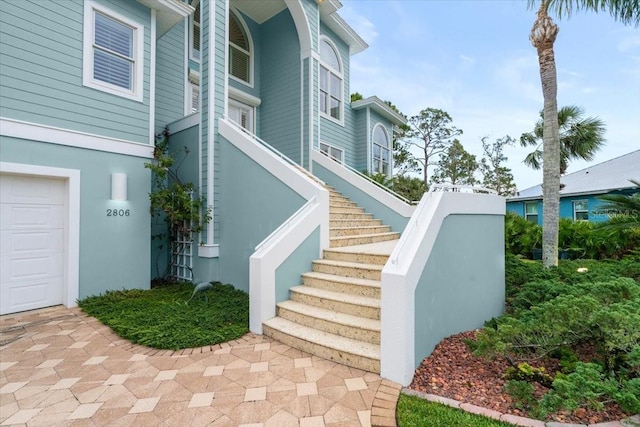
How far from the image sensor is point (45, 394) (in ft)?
8.60

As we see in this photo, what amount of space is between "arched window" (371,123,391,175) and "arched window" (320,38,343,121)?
7.66ft

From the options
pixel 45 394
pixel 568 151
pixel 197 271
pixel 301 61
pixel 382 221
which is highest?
pixel 301 61

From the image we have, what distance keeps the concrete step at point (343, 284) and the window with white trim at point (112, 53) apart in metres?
5.23

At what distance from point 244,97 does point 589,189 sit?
16.7m

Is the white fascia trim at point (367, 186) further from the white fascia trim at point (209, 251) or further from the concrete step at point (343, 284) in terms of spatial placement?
the white fascia trim at point (209, 251)

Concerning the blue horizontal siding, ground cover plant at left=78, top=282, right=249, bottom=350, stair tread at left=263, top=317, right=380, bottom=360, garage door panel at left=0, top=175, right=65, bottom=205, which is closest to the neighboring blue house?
stair tread at left=263, top=317, right=380, bottom=360

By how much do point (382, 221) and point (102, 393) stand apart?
6131mm

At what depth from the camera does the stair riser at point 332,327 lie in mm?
3236

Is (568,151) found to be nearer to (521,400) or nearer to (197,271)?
(521,400)

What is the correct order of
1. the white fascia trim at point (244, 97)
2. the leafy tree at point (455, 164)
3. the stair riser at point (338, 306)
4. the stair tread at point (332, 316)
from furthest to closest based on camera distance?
1. the leafy tree at point (455, 164)
2. the white fascia trim at point (244, 97)
3. the stair riser at point (338, 306)
4. the stair tread at point (332, 316)

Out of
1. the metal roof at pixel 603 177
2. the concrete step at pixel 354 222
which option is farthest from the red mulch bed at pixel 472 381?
the metal roof at pixel 603 177

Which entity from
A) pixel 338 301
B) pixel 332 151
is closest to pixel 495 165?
pixel 332 151

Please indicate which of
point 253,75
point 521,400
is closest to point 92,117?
point 253,75

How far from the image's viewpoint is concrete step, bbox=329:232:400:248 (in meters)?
5.30
